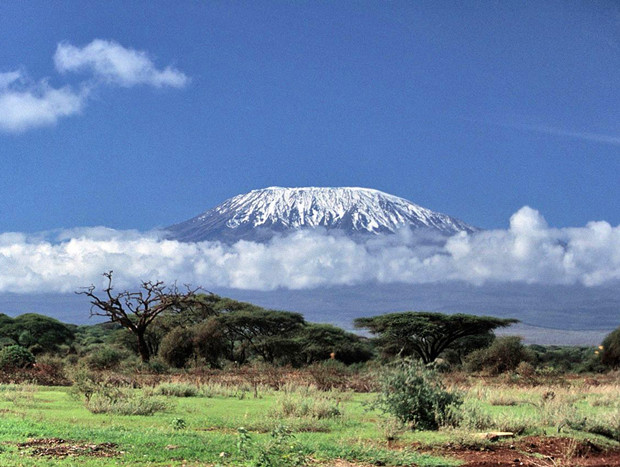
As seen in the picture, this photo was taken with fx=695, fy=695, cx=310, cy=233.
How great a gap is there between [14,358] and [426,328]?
2604 centimetres

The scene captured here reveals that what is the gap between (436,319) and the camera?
45.0 m

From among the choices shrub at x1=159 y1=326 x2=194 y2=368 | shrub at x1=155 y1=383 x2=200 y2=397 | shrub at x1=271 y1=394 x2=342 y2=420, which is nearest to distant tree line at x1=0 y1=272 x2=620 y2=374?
shrub at x1=159 y1=326 x2=194 y2=368

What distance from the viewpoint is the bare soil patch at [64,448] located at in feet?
32.0

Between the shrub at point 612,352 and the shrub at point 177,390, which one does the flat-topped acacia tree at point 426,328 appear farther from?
the shrub at point 177,390

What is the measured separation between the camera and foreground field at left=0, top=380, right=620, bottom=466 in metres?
9.73

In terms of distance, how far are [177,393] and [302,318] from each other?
3643cm

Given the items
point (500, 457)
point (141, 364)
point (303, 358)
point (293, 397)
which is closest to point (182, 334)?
point (141, 364)

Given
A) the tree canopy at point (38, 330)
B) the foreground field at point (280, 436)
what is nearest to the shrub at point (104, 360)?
the foreground field at point (280, 436)

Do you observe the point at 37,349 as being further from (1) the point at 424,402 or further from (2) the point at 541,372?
(1) the point at 424,402

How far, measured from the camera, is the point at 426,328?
43812mm

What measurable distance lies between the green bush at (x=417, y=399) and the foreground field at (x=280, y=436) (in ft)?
1.29

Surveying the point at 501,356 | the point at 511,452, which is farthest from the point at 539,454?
the point at 501,356

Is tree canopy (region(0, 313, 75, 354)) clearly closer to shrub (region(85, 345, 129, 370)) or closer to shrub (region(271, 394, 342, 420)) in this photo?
shrub (region(85, 345, 129, 370))

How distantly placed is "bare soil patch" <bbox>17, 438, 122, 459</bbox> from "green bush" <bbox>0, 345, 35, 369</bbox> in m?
15.2
